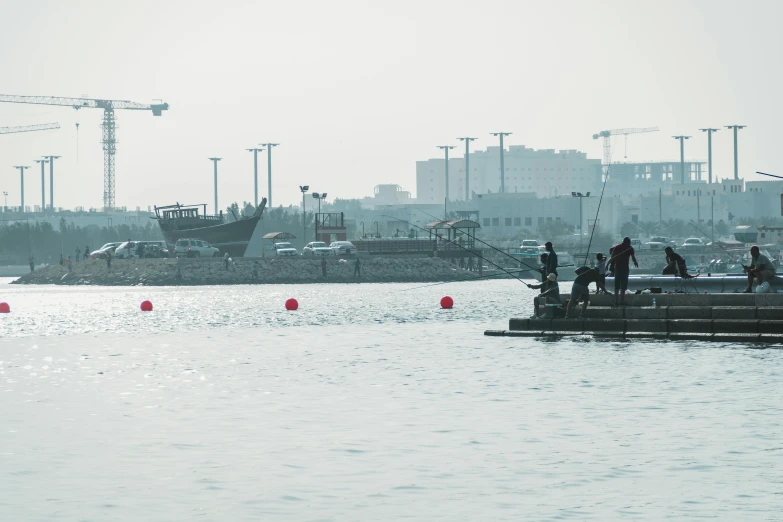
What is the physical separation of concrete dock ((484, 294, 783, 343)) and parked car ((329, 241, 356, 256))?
7627 cm

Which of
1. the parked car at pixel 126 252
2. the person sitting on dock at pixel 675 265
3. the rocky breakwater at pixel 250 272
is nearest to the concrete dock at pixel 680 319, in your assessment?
the person sitting on dock at pixel 675 265

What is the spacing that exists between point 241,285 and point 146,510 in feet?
297

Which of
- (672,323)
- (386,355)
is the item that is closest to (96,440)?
(386,355)

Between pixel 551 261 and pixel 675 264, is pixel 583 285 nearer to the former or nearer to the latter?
pixel 551 261

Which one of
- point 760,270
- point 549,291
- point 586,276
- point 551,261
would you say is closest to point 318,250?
point 549,291

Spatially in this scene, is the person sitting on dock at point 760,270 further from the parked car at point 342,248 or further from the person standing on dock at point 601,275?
the parked car at point 342,248

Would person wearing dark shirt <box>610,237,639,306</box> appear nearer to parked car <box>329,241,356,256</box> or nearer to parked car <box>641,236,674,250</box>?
parked car <box>329,241,356,256</box>

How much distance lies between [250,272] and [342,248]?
924cm

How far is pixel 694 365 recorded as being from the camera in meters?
25.4

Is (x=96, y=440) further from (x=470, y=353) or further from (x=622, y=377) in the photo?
(x=470, y=353)

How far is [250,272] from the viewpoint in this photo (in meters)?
104

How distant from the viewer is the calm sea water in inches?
504

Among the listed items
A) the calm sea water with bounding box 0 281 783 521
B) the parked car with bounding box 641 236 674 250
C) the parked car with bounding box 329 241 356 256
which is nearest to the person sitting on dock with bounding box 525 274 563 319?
the calm sea water with bounding box 0 281 783 521

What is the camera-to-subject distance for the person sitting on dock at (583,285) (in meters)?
30.8
